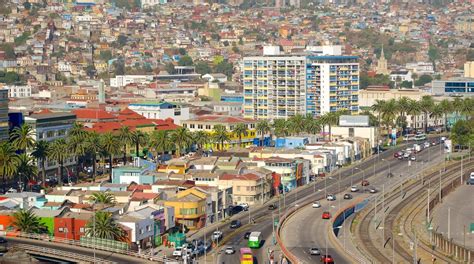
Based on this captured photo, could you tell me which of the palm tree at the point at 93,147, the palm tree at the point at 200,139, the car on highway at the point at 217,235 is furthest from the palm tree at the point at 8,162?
the palm tree at the point at 200,139

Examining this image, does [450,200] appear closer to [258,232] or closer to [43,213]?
[258,232]

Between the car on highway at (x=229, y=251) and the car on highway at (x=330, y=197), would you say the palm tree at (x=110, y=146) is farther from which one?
the car on highway at (x=229, y=251)

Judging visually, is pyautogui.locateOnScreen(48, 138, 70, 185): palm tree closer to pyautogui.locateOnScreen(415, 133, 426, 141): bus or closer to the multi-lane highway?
the multi-lane highway

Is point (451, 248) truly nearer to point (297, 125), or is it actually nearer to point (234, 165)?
point (234, 165)

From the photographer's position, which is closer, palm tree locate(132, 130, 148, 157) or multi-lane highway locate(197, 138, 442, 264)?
multi-lane highway locate(197, 138, 442, 264)

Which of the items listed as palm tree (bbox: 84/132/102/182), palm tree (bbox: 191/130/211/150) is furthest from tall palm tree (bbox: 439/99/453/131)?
palm tree (bbox: 84/132/102/182)

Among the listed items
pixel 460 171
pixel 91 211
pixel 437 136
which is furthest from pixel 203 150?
pixel 91 211
